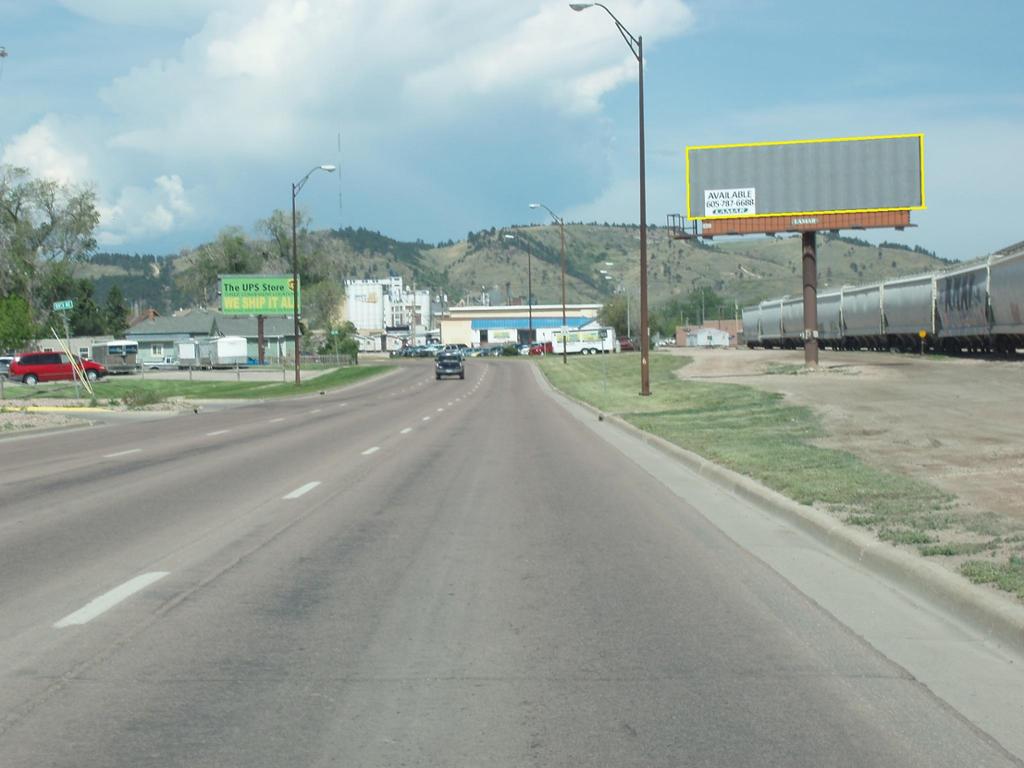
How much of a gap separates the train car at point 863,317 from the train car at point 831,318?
0.63 m

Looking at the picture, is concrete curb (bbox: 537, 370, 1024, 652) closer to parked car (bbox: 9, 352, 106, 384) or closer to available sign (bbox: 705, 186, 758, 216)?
available sign (bbox: 705, 186, 758, 216)

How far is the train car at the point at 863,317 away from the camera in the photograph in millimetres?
65500

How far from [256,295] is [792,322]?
48862 mm

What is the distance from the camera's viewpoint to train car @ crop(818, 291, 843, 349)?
73.9m

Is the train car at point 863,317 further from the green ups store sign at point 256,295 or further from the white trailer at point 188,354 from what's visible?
the white trailer at point 188,354

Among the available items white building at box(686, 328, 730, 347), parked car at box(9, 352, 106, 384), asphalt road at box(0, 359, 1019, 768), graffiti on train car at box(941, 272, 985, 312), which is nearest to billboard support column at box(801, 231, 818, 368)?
graffiti on train car at box(941, 272, 985, 312)

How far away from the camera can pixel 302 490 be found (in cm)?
1647

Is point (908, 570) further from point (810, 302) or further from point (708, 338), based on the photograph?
point (708, 338)

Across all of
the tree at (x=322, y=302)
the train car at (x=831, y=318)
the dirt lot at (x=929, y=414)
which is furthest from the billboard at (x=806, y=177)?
the tree at (x=322, y=302)

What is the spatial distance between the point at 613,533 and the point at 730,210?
4481 centimetres

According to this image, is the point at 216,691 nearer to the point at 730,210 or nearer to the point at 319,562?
the point at 319,562

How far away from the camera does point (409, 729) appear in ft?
19.3

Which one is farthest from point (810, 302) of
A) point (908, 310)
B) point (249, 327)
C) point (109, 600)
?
point (249, 327)

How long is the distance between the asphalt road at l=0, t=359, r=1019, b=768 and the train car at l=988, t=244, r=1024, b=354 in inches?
1248
